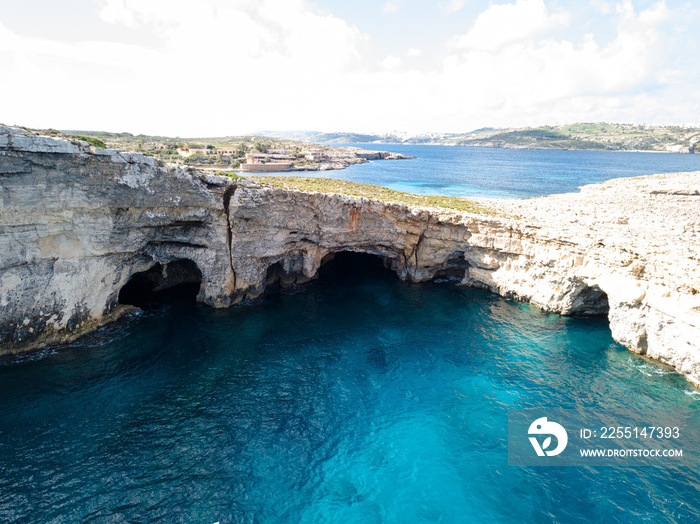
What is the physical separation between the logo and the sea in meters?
1.06

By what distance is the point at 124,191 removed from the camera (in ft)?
88.5

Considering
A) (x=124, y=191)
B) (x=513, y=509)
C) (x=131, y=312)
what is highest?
(x=124, y=191)

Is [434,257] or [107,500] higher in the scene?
[434,257]

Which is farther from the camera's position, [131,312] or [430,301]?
[430,301]

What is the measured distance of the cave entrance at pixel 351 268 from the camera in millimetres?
41859

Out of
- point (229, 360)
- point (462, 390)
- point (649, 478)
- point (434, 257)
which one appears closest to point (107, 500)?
point (229, 360)

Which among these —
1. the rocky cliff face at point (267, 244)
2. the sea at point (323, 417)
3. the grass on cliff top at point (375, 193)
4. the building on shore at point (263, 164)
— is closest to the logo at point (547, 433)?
the sea at point (323, 417)

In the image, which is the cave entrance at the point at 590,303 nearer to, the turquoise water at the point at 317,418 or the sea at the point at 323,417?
the sea at the point at 323,417

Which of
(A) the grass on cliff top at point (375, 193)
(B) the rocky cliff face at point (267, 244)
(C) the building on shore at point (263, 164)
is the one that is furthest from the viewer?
(C) the building on shore at point (263, 164)

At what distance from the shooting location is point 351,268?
44781mm

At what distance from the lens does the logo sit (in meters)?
19.1

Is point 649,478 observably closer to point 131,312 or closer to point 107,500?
point 107,500

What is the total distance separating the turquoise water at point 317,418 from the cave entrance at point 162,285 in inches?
129

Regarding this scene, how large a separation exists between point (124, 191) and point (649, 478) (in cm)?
3695
